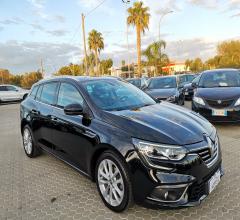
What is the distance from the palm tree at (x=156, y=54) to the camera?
1662 inches

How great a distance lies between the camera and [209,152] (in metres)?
3.23

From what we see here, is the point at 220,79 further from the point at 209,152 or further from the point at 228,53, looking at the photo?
the point at 228,53

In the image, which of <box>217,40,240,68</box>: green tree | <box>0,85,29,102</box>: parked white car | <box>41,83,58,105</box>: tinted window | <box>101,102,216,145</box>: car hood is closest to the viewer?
<box>101,102,216,145</box>: car hood

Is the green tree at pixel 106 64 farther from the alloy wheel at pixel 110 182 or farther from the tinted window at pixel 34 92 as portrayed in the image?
the alloy wheel at pixel 110 182

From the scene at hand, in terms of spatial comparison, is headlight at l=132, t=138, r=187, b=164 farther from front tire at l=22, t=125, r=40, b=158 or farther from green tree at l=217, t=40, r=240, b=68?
green tree at l=217, t=40, r=240, b=68

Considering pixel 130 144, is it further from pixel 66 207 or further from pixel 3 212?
pixel 3 212

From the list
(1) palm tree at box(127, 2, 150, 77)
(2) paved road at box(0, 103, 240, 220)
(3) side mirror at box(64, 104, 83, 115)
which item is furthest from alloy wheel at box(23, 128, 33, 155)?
(1) palm tree at box(127, 2, 150, 77)

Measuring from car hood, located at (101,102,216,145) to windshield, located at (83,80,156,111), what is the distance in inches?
10.7

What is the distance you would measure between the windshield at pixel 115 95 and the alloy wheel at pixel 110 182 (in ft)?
2.62

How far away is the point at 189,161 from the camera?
2965 millimetres

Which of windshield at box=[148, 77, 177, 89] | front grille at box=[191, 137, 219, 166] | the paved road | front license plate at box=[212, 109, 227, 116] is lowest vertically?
the paved road

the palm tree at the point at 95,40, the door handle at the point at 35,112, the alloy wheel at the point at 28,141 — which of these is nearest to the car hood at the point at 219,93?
the door handle at the point at 35,112

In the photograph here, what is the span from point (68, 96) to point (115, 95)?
751 mm

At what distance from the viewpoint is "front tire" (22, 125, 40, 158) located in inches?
226
